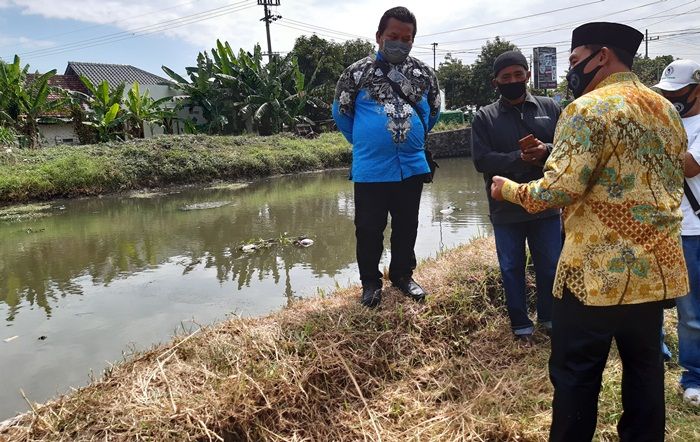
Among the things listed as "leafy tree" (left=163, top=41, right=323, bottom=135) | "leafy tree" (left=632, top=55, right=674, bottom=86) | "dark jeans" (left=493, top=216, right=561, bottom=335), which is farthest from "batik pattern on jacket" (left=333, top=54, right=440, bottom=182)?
"leafy tree" (left=632, top=55, right=674, bottom=86)

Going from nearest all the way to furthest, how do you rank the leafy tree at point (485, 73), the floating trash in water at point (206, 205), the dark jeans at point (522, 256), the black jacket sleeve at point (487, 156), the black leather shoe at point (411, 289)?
the black jacket sleeve at point (487, 156)
the dark jeans at point (522, 256)
the black leather shoe at point (411, 289)
the floating trash in water at point (206, 205)
the leafy tree at point (485, 73)

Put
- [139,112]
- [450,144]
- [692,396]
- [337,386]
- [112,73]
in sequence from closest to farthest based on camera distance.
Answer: [692,396]
[337,386]
[139,112]
[450,144]
[112,73]

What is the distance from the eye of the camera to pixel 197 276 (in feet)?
19.2

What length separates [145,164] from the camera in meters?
14.2

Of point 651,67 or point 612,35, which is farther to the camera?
point 651,67

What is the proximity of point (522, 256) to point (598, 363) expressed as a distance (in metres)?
1.39

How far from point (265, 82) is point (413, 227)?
62.0 feet

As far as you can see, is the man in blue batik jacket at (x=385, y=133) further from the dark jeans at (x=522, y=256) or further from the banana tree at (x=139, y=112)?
the banana tree at (x=139, y=112)

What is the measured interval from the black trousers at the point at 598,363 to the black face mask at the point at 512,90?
1519 millimetres

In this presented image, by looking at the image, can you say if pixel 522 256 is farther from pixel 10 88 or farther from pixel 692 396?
pixel 10 88

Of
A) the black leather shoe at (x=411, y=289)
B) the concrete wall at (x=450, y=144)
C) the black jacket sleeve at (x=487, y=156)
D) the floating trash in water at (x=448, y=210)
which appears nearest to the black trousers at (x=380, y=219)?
the black leather shoe at (x=411, y=289)

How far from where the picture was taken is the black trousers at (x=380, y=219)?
10.1ft

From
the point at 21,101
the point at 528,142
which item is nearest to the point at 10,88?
the point at 21,101

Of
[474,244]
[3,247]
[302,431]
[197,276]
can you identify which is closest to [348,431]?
[302,431]
